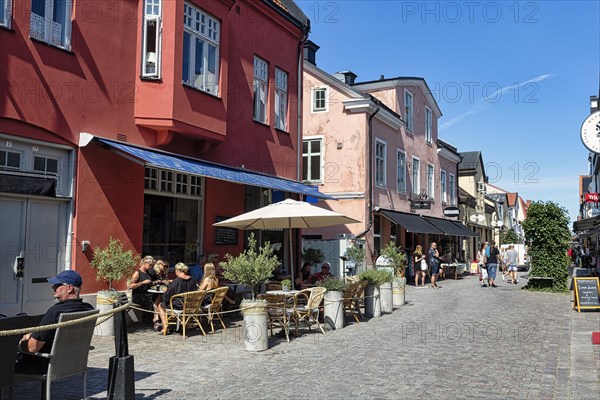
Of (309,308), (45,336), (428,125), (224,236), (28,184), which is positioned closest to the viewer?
(45,336)

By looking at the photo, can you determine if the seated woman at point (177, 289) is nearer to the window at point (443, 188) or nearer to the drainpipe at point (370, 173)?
the drainpipe at point (370, 173)

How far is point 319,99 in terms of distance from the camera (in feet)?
78.2

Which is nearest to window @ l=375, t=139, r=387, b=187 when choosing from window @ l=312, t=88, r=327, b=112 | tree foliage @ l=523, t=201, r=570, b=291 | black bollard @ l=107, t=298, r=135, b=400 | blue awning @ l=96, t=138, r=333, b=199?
window @ l=312, t=88, r=327, b=112

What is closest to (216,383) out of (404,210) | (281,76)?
(281,76)

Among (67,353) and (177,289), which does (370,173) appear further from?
(67,353)

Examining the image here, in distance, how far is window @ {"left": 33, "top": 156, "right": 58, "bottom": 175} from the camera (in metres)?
9.38

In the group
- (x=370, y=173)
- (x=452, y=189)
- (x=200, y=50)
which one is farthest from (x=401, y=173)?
(x=200, y=50)

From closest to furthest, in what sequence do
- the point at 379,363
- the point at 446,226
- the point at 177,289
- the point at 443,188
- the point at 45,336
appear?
the point at 45,336 < the point at 379,363 < the point at 177,289 < the point at 446,226 < the point at 443,188

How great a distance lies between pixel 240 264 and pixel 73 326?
14.8ft

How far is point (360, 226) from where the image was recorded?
73.2 ft

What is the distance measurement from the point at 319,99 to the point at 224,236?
11.4 metres

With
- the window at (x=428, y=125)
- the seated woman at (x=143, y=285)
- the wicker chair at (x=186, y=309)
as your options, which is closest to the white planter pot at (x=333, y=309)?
the wicker chair at (x=186, y=309)

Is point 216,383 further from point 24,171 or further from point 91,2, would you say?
point 91,2

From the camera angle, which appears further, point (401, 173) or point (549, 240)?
point (401, 173)
